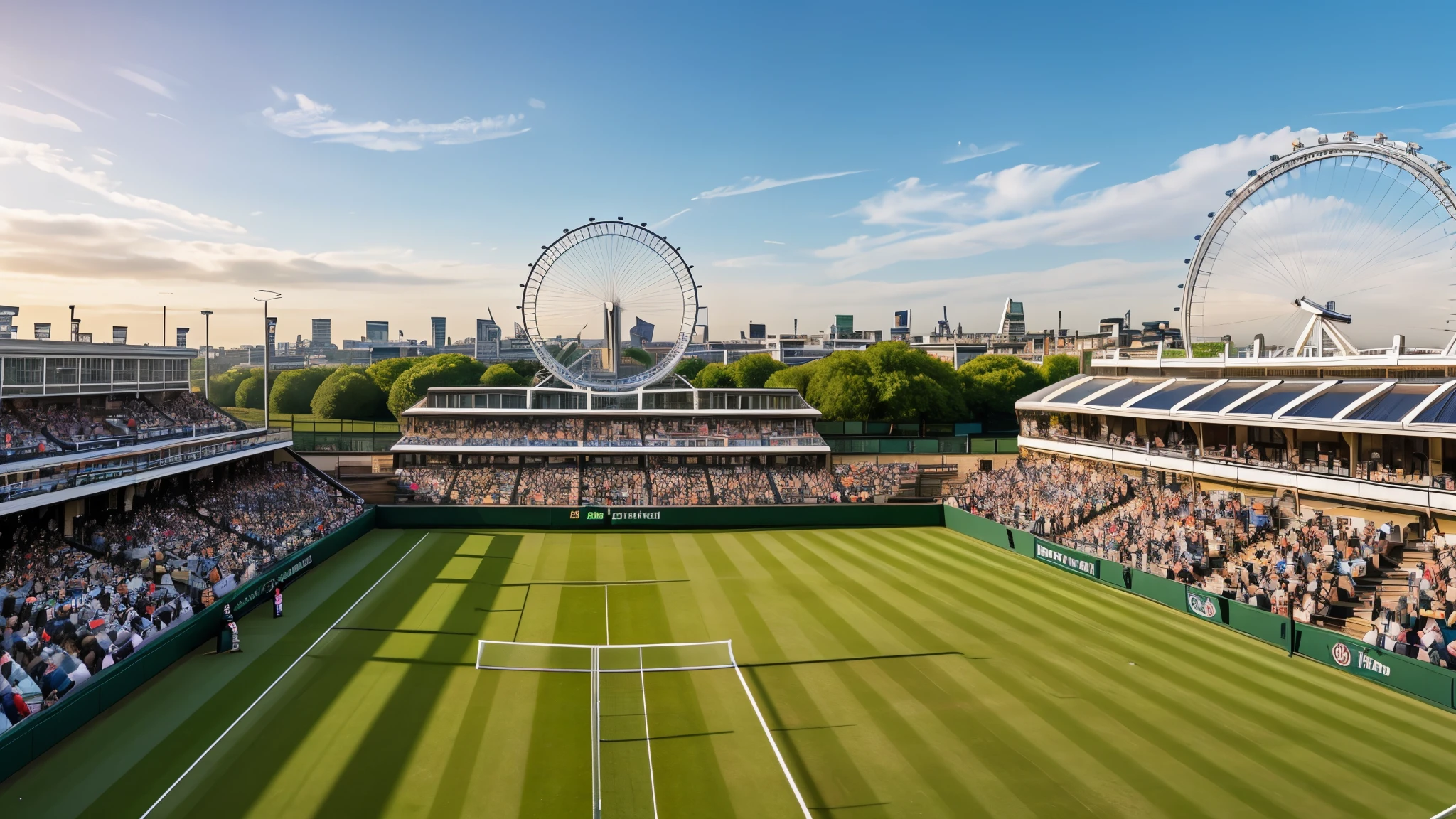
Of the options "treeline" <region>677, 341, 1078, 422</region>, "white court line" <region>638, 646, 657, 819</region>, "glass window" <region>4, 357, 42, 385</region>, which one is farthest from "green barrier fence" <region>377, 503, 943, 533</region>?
"treeline" <region>677, 341, 1078, 422</region>

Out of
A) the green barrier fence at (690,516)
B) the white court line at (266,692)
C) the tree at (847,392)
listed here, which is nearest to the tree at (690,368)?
the tree at (847,392)

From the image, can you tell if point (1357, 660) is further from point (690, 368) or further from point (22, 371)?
point (690, 368)

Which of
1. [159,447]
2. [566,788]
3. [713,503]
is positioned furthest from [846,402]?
[566,788]

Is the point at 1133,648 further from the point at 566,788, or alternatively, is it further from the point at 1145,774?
the point at 566,788

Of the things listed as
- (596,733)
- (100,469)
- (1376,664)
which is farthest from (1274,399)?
(100,469)

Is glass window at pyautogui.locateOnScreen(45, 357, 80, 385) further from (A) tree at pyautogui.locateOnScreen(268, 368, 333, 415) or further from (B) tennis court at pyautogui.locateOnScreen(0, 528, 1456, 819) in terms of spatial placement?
(A) tree at pyautogui.locateOnScreen(268, 368, 333, 415)

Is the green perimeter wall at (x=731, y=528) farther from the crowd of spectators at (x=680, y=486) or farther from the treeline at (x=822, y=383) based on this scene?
the treeline at (x=822, y=383)
